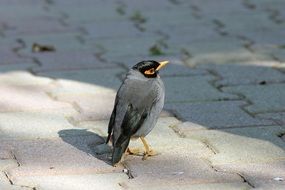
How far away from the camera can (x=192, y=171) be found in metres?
4.85

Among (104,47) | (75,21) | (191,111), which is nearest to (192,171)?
(191,111)

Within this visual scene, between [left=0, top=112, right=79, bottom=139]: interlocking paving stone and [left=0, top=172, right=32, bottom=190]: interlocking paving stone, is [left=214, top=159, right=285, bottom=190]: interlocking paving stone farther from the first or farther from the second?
[left=0, top=112, right=79, bottom=139]: interlocking paving stone

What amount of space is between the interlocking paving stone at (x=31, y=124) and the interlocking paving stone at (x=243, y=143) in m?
0.87

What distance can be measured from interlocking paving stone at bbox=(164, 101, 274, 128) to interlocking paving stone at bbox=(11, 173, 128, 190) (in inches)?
44.8

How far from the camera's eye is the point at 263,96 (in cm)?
629

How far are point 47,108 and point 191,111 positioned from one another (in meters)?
1.05

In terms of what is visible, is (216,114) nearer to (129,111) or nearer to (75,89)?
(129,111)

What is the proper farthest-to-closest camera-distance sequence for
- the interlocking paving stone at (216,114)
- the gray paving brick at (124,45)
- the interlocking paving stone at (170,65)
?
the gray paving brick at (124,45) → the interlocking paving stone at (170,65) → the interlocking paving stone at (216,114)

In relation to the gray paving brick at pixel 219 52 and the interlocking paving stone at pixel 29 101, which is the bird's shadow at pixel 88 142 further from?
the gray paving brick at pixel 219 52

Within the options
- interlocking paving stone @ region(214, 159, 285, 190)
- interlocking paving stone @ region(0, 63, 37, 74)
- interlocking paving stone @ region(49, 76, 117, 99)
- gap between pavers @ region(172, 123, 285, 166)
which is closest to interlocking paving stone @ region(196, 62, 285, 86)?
interlocking paving stone @ region(49, 76, 117, 99)

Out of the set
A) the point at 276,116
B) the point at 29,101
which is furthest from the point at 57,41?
the point at 276,116

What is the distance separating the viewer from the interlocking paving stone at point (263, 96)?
6004mm

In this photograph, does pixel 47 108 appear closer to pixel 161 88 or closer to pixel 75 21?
pixel 161 88

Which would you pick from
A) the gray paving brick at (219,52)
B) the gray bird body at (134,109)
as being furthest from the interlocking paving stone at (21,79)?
the gray bird body at (134,109)
